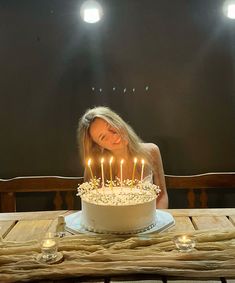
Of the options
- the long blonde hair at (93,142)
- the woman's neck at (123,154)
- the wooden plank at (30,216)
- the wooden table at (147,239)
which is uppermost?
the long blonde hair at (93,142)

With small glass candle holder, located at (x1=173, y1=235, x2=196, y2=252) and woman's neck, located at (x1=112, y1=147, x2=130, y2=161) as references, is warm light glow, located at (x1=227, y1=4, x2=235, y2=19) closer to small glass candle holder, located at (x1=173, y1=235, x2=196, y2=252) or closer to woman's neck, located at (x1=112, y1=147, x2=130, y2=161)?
woman's neck, located at (x1=112, y1=147, x2=130, y2=161)

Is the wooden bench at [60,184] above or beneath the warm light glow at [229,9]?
beneath

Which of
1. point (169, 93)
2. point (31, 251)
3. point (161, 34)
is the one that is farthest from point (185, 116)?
point (31, 251)

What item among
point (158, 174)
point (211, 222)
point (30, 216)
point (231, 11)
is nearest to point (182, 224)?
point (211, 222)

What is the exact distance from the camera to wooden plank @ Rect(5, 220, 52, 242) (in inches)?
58.0

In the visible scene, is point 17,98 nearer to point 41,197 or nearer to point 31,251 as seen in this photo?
point 41,197

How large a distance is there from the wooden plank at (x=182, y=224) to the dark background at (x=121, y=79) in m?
1.19

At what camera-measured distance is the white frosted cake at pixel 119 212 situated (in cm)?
141

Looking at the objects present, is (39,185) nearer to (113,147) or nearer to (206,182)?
(113,147)

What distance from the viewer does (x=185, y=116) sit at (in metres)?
2.78

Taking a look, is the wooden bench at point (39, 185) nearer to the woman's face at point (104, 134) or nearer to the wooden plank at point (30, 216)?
the woman's face at point (104, 134)

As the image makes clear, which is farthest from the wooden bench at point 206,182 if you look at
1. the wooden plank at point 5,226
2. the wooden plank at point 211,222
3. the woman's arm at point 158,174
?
the wooden plank at point 5,226

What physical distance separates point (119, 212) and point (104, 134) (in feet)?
3.02

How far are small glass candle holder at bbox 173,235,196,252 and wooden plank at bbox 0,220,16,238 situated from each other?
712mm
